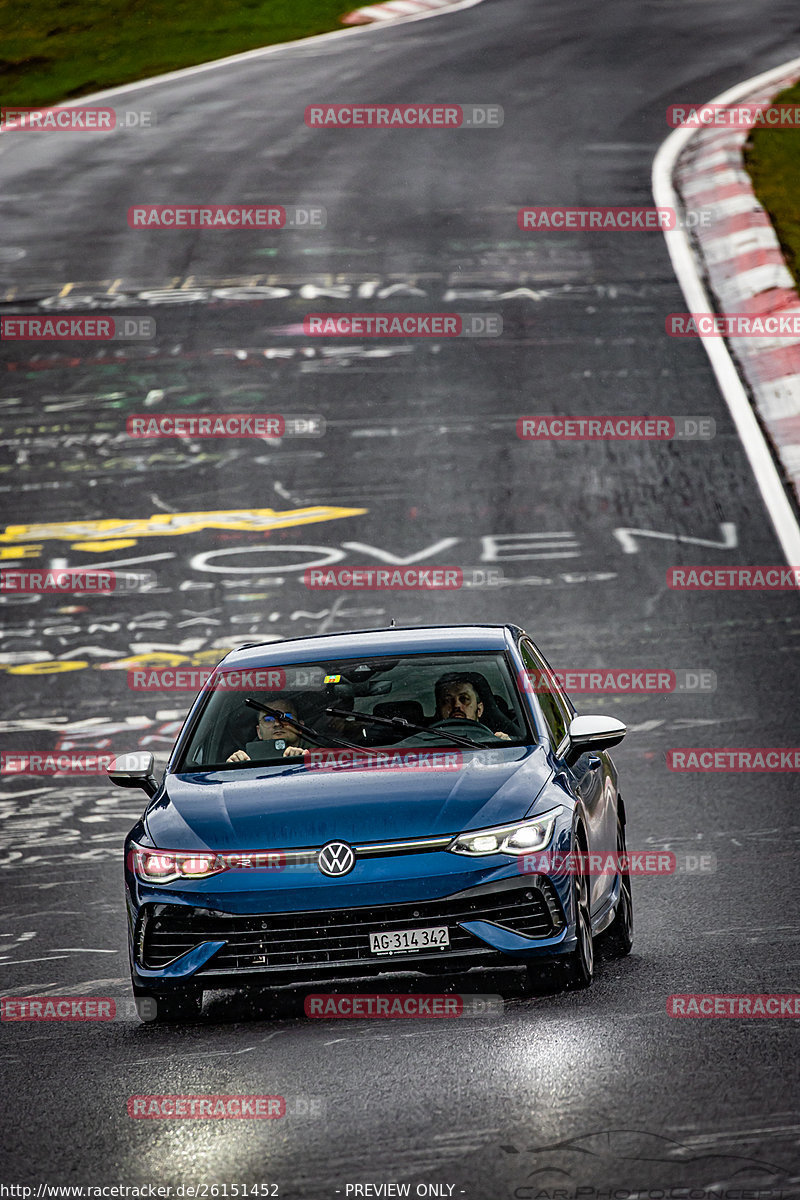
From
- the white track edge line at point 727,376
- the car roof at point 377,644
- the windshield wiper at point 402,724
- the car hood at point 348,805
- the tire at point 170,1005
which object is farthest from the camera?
the white track edge line at point 727,376

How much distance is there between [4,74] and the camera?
3603 cm

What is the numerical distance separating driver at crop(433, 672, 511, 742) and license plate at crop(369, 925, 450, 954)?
5.16ft

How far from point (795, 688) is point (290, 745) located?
6618 mm

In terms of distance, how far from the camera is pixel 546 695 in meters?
8.48

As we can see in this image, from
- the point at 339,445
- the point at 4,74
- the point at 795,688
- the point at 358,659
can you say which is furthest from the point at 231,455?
the point at 4,74

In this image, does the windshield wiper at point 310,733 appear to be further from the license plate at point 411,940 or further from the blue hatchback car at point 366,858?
the license plate at point 411,940

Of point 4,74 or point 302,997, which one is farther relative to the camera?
point 4,74

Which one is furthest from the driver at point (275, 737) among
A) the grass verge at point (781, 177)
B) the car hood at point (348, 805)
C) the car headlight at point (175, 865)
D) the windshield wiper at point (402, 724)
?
the grass verge at point (781, 177)

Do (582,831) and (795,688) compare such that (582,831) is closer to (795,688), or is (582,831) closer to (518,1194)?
(518,1194)

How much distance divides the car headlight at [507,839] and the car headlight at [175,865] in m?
0.94

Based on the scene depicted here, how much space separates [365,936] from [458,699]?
1.70 metres

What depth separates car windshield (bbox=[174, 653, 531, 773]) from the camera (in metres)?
7.89

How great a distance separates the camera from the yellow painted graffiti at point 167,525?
17.6m

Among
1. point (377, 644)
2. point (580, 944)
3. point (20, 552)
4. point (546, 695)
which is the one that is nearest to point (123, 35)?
point (20, 552)
